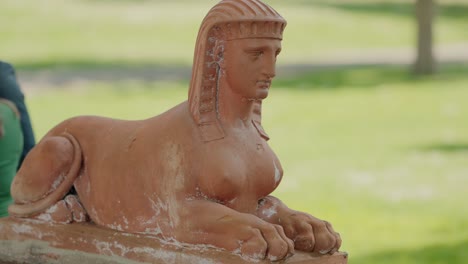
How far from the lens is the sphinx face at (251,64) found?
4387 millimetres

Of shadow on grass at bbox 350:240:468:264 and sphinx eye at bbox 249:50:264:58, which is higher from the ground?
sphinx eye at bbox 249:50:264:58

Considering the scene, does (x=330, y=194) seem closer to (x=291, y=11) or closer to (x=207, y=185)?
(x=207, y=185)

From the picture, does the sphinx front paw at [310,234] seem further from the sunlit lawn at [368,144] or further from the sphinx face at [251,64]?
the sunlit lawn at [368,144]

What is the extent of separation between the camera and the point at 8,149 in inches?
236

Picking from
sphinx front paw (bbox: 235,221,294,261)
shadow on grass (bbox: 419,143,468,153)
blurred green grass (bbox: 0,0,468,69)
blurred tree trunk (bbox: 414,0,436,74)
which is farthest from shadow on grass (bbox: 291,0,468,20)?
sphinx front paw (bbox: 235,221,294,261)

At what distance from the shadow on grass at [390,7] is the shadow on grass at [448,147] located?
1588cm

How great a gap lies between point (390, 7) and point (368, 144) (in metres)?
18.0

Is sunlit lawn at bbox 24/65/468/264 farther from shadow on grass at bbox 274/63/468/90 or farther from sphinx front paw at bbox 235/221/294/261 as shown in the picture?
sphinx front paw at bbox 235/221/294/261

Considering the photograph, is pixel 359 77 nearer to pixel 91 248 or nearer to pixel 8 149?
pixel 8 149

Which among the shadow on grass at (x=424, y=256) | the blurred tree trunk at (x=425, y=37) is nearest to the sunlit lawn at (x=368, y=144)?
the shadow on grass at (x=424, y=256)

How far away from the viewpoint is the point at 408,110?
17.0 m

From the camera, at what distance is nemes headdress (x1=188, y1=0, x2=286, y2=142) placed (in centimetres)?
436

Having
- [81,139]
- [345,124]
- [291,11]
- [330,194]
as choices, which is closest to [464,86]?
[345,124]

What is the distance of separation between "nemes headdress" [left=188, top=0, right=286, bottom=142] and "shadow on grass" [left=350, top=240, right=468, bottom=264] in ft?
15.0
